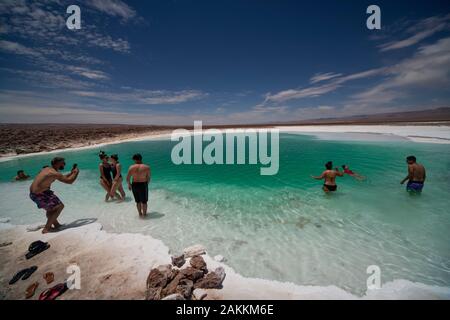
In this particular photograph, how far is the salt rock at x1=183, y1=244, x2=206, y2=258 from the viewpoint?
4508mm

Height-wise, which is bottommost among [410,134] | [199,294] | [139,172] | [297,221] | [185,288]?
[199,294]

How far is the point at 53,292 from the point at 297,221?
6.23 metres

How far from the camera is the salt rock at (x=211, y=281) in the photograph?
11.7ft

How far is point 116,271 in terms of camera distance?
3926mm

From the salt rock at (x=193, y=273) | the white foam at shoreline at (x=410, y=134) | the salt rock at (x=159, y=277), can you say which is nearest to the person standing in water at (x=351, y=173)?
the salt rock at (x=193, y=273)

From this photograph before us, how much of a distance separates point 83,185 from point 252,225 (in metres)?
10.4

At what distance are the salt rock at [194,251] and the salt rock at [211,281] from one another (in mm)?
839

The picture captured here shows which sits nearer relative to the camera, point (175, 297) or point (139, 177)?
point (175, 297)

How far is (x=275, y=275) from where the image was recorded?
3.99 metres

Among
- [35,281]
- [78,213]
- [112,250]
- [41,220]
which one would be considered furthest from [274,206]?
[41,220]

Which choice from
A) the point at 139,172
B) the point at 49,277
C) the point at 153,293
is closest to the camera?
the point at 153,293

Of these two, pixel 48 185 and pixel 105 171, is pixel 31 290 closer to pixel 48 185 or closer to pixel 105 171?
A: pixel 48 185

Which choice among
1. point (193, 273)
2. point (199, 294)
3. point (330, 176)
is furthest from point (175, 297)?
point (330, 176)

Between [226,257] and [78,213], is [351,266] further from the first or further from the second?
[78,213]
